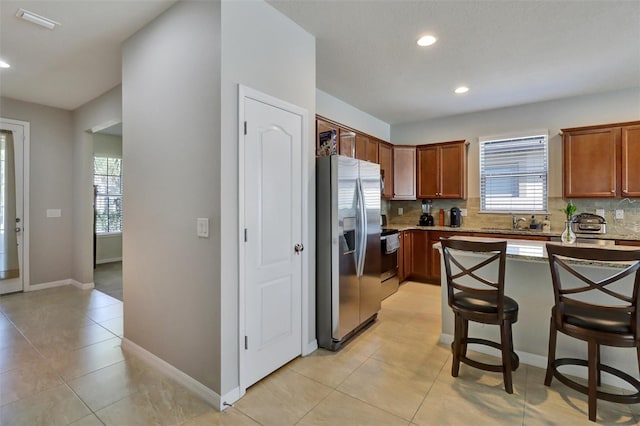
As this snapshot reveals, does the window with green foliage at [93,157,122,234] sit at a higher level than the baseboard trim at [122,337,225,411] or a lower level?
higher

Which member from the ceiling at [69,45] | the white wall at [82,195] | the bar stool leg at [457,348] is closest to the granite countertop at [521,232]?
the bar stool leg at [457,348]

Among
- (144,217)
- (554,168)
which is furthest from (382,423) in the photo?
(554,168)

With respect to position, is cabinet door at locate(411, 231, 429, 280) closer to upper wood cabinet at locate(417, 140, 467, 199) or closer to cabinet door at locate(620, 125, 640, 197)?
upper wood cabinet at locate(417, 140, 467, 199)

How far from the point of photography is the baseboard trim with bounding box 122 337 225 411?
6.83ft

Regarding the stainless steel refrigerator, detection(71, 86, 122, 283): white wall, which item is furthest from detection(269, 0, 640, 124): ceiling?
detection(71, 86, 122, 283): white wall

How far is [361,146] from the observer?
4707 mm

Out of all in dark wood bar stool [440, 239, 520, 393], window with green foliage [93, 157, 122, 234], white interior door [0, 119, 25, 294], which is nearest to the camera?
dark wood bar stool [440, 239, 520, 393]

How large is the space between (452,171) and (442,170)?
Answer: 17cm

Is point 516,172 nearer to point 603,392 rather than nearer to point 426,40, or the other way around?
point 426,40

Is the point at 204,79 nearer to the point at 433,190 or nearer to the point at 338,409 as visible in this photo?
the point at 338,409

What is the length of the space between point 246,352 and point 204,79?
1949 mm

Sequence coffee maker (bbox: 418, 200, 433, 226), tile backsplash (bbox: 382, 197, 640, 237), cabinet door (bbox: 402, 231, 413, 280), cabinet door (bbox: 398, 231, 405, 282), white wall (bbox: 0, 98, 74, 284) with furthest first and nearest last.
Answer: coffee maker (bbox: 418, 200, 433, 226)
cabinet door (bbox: 402, 231, 413, 280)
cabinet door (bbox: 398, 231, 405, 282)
white wall (bbox: 0, 98, 74, 284)
tile backsplash (bbox: 382, 197, 640, 237)

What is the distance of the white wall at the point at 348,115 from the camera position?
435 cm

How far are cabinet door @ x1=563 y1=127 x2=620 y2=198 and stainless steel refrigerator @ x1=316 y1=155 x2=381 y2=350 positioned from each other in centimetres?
327
